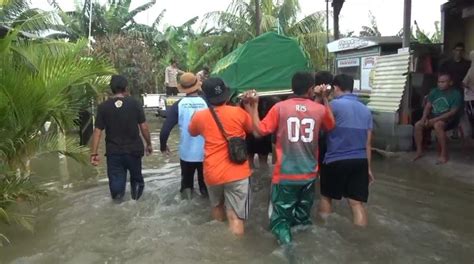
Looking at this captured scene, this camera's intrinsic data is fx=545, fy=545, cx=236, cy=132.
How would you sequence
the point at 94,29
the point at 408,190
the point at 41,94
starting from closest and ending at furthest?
the point at 41,94 < the point at 408,190 < the point at 94,29

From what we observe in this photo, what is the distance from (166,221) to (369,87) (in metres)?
5.95

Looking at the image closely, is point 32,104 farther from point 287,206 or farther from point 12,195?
point 287,206

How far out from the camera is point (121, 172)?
→ 6.70 m

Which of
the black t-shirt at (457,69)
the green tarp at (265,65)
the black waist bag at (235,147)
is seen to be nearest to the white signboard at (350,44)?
the black t-shirt at (457,69)

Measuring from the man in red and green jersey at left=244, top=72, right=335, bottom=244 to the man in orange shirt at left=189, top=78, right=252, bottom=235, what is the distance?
195mm

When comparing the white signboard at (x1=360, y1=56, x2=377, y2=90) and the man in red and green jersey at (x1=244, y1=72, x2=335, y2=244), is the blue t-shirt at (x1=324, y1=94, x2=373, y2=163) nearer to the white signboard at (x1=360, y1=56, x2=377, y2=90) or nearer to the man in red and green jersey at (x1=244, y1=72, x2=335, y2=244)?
the man in red and green jersey at (x1=244, y1=72, x2=335, y2=244)

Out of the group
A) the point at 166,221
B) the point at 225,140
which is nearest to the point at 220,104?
the point at 225,140

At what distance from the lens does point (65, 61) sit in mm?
6223

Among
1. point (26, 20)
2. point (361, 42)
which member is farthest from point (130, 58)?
point (26, 20)

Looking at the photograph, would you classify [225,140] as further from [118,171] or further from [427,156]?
[427,156]

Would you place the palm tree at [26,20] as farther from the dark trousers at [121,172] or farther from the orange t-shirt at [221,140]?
the orange t-shirt at [221,140]

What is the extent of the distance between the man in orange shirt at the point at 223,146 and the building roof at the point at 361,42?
20.0ft

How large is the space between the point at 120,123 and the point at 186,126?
793 millimetres

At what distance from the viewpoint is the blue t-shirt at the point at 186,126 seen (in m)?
6.41
